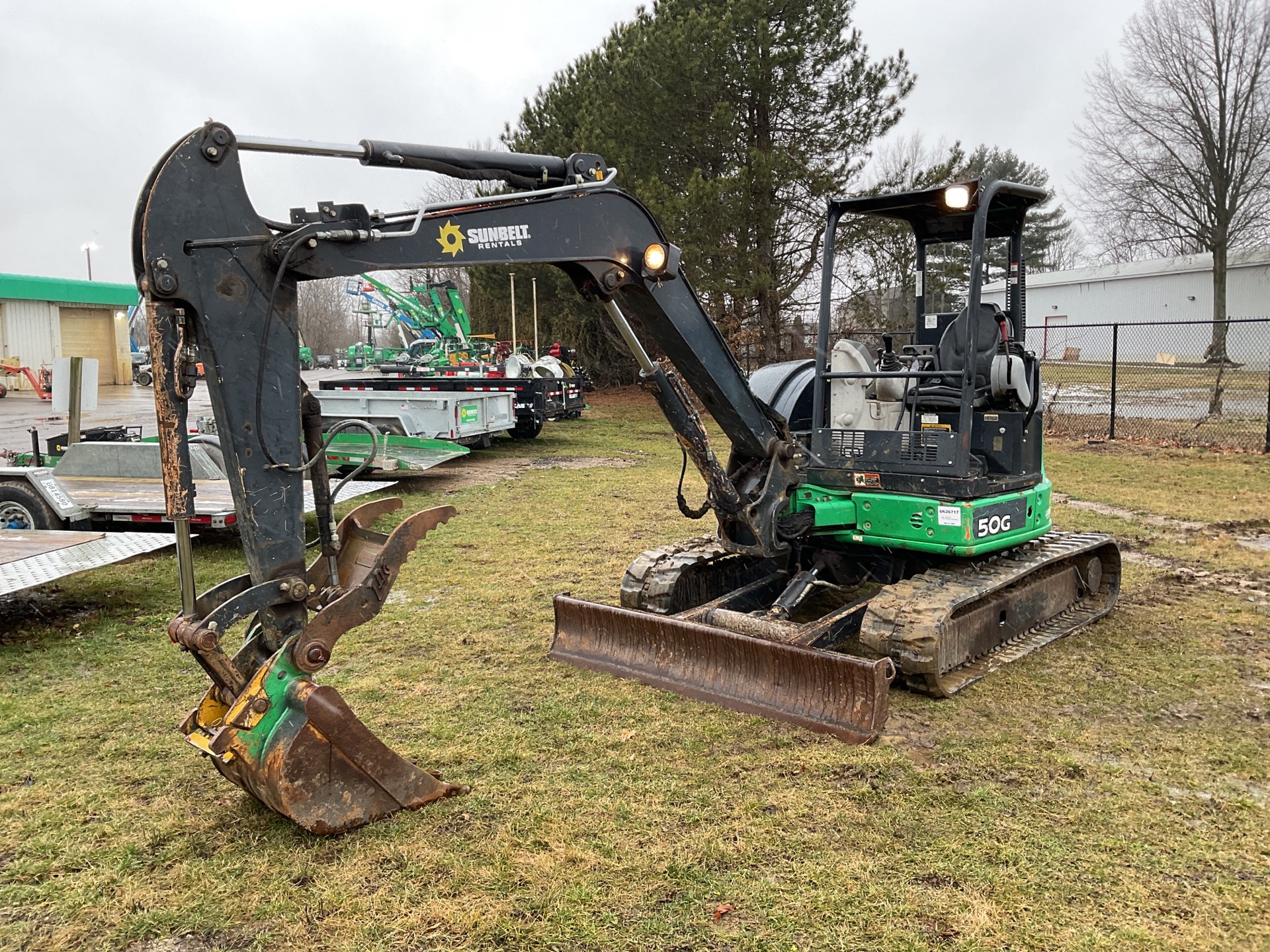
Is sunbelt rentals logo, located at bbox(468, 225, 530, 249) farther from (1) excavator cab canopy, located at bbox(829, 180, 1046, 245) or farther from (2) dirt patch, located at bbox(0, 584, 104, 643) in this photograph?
(2) dirt patch, located at bbox(0, 584, 104, 643)

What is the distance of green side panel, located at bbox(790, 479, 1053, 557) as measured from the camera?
5250mm

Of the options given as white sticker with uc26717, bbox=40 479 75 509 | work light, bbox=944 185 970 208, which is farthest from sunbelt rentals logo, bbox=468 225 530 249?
white sticker with uc26717, bbox=40 479 75 509

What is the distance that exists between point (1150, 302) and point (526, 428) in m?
33.4

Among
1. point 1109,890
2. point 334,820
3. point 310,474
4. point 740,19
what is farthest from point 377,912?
point 740,19

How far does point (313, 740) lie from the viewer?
348 cm

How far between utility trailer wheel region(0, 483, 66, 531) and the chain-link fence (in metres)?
7.70

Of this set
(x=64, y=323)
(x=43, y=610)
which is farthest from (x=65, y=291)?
(x=43, y=610)

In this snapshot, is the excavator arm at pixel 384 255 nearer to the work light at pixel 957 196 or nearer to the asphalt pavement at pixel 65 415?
the work light at pixel 957 196

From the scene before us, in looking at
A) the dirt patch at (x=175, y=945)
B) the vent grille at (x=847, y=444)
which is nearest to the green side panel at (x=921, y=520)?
the vent grille at (x=847, y=444)

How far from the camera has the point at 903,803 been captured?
3.85 m

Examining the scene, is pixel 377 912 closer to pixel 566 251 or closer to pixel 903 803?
pixel 903 803

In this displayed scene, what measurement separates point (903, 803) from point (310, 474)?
2687 millimetres

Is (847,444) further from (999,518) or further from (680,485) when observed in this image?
(680,485)

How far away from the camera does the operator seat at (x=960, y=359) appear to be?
5.57 meters
